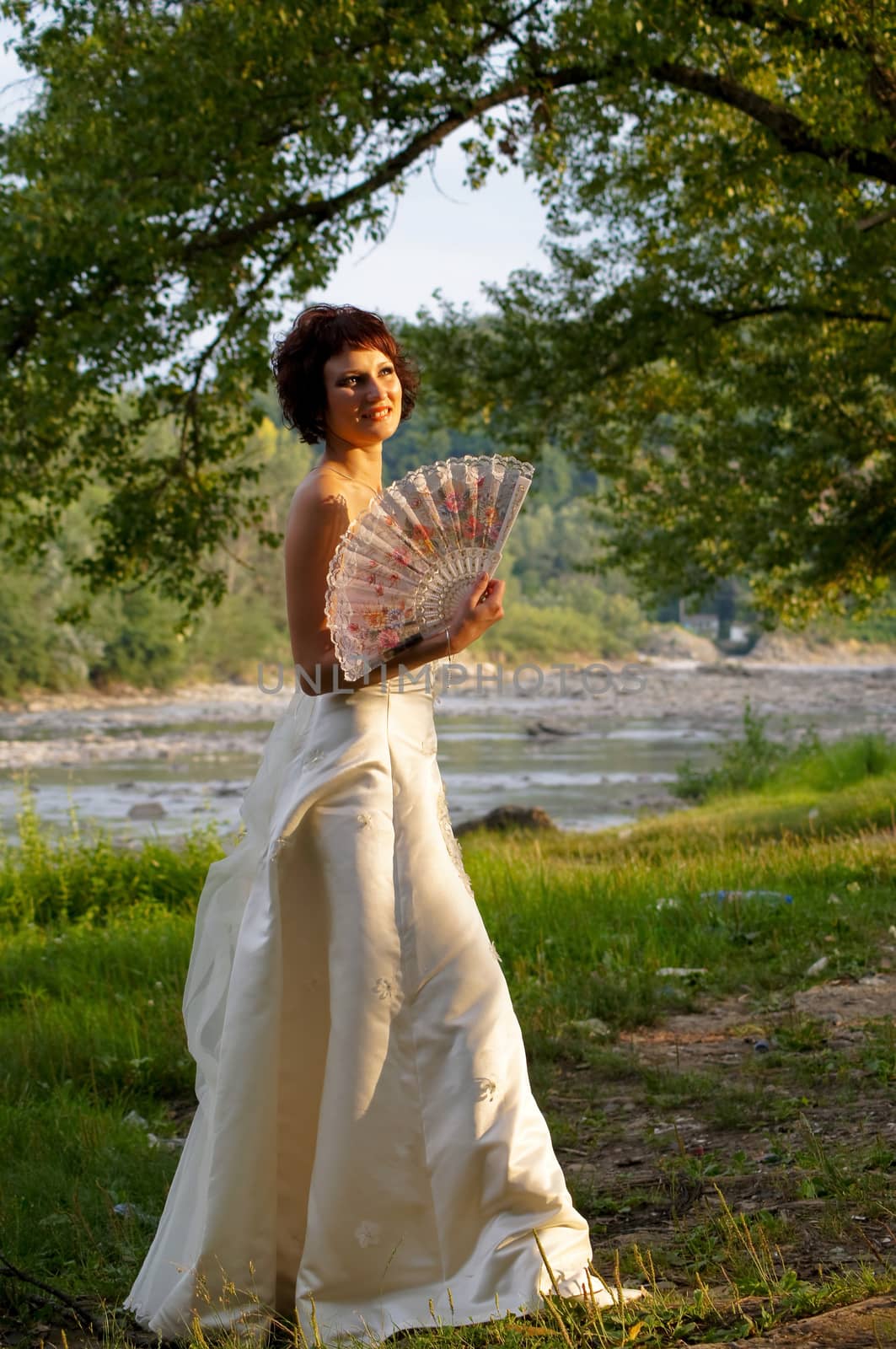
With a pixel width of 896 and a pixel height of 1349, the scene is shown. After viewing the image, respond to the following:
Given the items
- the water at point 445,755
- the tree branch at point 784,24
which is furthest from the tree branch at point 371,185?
the water at point 445,755

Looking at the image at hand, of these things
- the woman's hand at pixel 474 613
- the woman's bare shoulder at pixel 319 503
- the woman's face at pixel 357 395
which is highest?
the woman's face at pixel 357 395

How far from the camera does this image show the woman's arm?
2.89 metres

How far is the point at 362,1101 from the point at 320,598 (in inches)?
41.8

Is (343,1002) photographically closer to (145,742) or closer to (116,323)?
(116,323)

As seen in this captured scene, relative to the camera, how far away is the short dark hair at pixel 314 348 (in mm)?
3031

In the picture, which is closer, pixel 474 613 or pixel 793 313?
pixel 474 613

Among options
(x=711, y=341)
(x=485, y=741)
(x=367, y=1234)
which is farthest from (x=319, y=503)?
(x=485, y=741)

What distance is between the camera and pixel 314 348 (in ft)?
10.00

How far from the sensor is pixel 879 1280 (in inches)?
101

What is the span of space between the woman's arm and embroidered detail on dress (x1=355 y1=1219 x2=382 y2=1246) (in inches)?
43.8

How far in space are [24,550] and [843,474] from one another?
6.95 m

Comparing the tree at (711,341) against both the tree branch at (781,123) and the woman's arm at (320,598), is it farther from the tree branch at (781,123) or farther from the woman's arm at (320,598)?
the woman's arm at (320,598)

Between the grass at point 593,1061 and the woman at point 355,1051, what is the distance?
0.15 meters

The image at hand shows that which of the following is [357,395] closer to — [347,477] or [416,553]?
[347,477]
